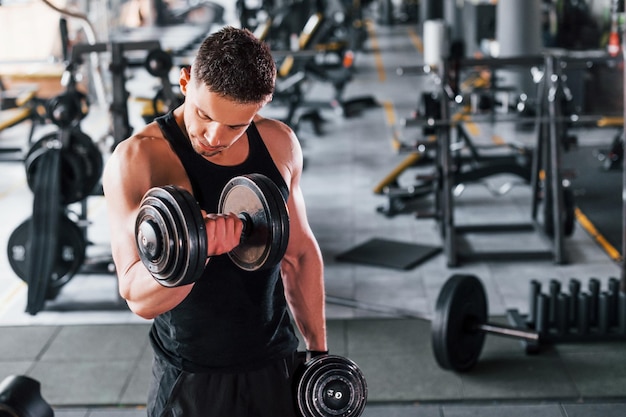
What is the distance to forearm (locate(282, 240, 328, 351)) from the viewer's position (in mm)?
1904

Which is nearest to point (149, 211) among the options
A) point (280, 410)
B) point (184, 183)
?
point (184, 183)

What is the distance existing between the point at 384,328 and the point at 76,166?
65.9 inches

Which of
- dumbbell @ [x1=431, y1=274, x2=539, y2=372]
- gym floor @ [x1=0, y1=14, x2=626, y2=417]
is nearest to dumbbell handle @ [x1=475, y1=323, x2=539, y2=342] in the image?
dumbbell @ [x1=431, y1=274, x2=539, y2=372]

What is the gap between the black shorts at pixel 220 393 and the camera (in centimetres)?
175

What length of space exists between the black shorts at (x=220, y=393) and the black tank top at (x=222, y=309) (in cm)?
2

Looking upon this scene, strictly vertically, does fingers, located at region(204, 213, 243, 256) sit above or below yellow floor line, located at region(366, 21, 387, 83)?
above

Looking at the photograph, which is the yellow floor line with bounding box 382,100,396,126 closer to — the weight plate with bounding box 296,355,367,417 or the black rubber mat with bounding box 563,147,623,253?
the black rubber mat with bounding box 563,147,623,253

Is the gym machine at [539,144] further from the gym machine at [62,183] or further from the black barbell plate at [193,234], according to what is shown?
the black barbell plate at [193,234]

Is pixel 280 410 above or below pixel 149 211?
below

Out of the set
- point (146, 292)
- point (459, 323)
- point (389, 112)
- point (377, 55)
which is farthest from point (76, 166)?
point (377, 55)

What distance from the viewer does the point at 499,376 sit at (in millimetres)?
3486

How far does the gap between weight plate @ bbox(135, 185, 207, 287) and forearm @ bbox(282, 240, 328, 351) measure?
1.59 feet

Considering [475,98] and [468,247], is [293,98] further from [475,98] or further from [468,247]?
[468,247]

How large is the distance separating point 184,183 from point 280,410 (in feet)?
1.71
